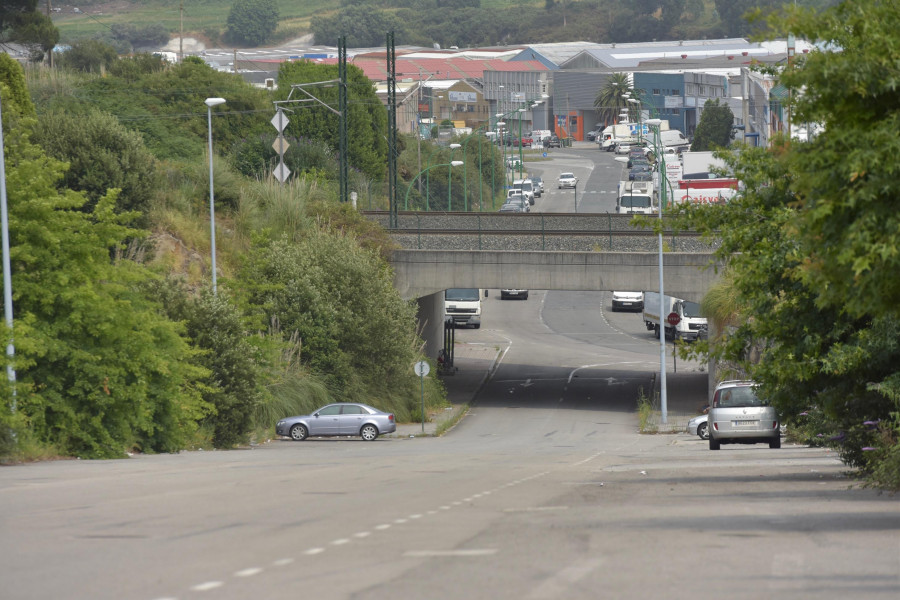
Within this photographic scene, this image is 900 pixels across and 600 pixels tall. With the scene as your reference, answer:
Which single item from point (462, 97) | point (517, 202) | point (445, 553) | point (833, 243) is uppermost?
point (462, 97)

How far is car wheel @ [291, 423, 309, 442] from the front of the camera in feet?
117

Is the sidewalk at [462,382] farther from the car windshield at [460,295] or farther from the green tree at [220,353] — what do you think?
the green tree at [220,353]

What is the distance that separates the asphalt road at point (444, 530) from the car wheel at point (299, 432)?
12736mm

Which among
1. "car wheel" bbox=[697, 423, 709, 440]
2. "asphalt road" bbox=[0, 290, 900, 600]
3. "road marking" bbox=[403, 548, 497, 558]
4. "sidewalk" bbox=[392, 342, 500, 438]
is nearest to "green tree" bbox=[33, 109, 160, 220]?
"sidewalk" bbox=[392, 342, 500, 438]

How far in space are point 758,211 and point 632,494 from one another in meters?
5.09

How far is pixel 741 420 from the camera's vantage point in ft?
88.0

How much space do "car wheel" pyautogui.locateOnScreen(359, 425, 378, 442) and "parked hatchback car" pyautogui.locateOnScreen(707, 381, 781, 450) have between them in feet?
38.9

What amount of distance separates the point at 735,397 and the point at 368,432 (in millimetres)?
12491

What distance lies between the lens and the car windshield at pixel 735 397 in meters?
27.0

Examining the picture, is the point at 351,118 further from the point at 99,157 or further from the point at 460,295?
the point at 99,157

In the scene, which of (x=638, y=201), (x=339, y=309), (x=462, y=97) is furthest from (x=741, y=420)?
(x=462, y=97)

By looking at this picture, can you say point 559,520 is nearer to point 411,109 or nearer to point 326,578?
point 326,578

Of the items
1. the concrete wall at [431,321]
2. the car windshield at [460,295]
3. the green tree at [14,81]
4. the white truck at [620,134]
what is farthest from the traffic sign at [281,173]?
the white truck at [620,134]

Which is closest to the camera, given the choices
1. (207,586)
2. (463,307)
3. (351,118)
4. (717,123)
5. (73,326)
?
(207,586)
